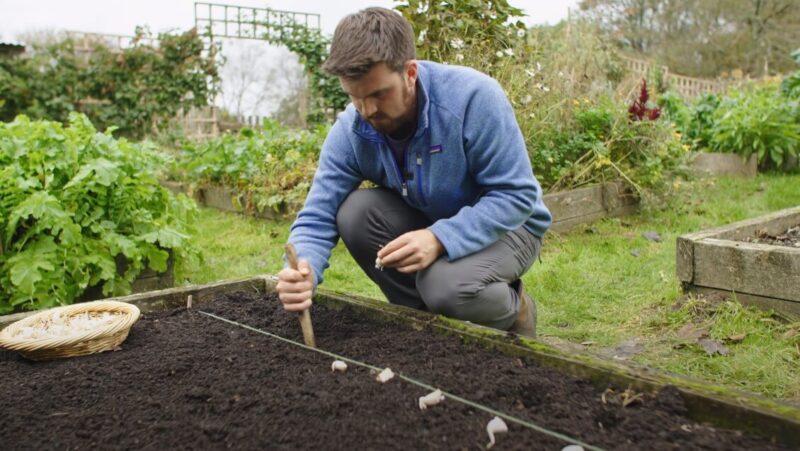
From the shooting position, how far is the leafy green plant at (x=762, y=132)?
6.78 m

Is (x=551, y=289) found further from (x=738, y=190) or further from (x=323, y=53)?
(x=323, y=53)

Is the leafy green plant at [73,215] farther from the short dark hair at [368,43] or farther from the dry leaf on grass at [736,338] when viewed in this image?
the dry leaf on grass at [736,338]

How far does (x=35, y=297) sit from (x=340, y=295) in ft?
4.37

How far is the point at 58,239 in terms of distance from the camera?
2.95 meters

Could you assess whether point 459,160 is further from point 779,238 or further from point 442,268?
point 779,238

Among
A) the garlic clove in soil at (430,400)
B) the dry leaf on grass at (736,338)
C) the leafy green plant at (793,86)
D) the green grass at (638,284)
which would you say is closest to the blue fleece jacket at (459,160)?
the garlic clove in soil at (430,400)

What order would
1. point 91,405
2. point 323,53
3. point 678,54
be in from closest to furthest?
point 91,405
point 323,53
point 678,54

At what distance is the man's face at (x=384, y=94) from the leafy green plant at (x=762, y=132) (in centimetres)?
590

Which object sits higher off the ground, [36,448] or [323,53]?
[323,53]

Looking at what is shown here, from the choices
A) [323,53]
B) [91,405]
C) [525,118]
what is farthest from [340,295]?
[323,53]

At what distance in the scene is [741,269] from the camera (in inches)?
107

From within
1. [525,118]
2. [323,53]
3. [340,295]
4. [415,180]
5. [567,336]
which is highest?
[323,53]

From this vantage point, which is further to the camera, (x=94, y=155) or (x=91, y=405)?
(x=94, y=155)

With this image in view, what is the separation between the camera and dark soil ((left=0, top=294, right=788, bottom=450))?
1.43 meters
